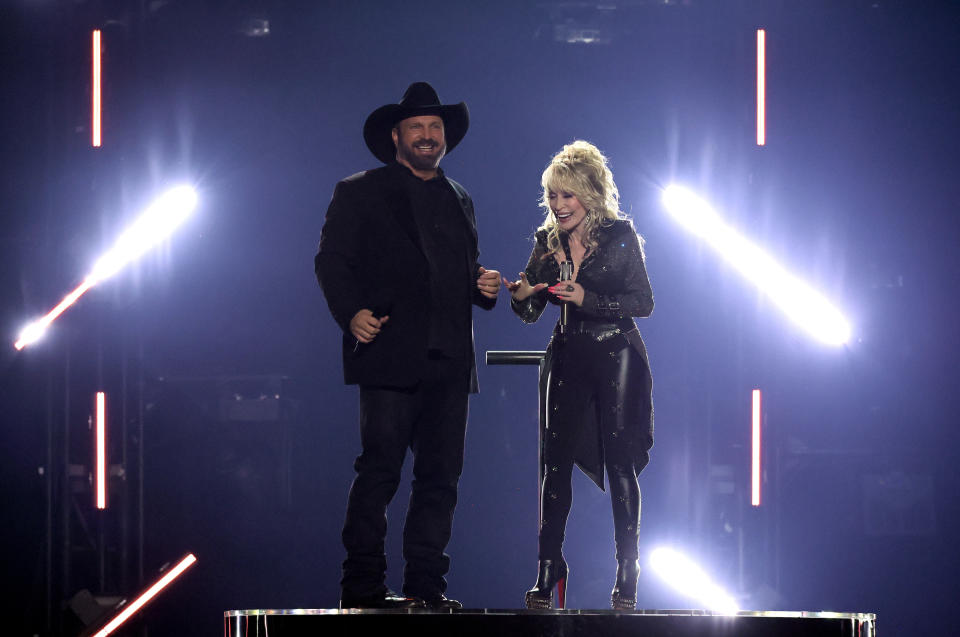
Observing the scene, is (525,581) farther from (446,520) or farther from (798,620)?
(798,620)

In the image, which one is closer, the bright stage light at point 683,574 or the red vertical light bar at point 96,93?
the red vertical light bar at point 96,93

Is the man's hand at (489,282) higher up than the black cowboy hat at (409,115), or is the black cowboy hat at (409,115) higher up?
the black cowboy hat at (409,115)

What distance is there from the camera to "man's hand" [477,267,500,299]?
114 inches

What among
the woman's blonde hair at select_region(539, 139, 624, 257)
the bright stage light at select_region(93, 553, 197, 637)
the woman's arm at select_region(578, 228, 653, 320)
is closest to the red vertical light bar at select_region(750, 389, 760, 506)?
the woman's arm at select_region(578, 228, 653, 320)

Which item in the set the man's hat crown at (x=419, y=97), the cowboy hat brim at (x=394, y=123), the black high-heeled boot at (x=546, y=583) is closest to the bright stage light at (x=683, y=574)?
the black high-heeled boot at (x=546, y=583)

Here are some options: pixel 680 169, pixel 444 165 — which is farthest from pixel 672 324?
pixel 444 165

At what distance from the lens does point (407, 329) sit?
2844mm

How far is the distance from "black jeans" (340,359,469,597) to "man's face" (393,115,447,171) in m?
0.60

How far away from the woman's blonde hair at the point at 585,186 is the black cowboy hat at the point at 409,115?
1.17ft

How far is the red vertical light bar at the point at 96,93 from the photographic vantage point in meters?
3.70

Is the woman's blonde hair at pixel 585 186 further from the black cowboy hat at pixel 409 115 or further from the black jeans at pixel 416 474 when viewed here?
the black jeans at pixel 416 474

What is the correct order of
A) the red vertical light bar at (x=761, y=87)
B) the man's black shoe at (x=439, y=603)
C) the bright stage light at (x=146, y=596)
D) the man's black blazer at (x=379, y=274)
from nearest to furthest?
the man's black shoe at (x=439, y=603) → the man's black blazer at (x=379, y=274) → the bright stage light at (x=146, y=596) → the red vertical light bar at (x=761, y=87)

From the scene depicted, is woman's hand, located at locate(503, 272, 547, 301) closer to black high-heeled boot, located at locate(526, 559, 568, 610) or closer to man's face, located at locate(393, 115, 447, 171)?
man's face, located at locate(393, 115, 447, 171)

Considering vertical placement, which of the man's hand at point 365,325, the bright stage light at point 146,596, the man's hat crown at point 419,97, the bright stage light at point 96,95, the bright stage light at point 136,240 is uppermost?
the bright stage light at point 96,95
